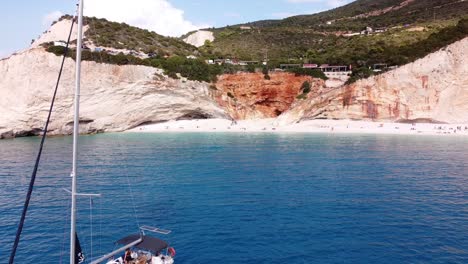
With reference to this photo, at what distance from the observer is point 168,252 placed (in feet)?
65.3

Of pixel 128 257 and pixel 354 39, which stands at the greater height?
pixel 354 39

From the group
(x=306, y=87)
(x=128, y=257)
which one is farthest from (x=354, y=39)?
(x=128, y=257)

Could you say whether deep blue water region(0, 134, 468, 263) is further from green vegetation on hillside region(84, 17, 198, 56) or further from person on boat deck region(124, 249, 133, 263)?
green vegetation on hillside region(84, 17, 198, 56)

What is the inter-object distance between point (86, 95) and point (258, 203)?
5498 centimetres

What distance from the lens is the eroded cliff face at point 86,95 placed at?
73250 mm

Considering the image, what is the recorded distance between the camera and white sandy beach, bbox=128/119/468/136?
75375 mm

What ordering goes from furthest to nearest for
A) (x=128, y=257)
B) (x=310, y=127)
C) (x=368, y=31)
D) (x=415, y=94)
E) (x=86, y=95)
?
1. (x=368, y=31)
2. (x=310, y=127)
3. (x=415, y=94)
4. (x=86, y=95)
5. (x=128, y=257)

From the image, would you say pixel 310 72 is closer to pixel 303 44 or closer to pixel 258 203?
pixel 303 44

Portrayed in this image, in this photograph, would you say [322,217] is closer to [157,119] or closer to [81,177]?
[81,177]

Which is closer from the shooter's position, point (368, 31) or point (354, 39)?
point (354, 39)

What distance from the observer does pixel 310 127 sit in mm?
83062

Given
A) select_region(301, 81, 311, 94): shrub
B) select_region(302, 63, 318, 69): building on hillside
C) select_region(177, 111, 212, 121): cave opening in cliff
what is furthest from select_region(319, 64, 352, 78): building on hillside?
select_region(177, 111, 212, 121): cave opening in cliff

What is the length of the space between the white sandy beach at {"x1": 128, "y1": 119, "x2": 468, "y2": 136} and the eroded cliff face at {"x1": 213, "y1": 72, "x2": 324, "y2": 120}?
11.9 ft

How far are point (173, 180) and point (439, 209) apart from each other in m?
21.5
